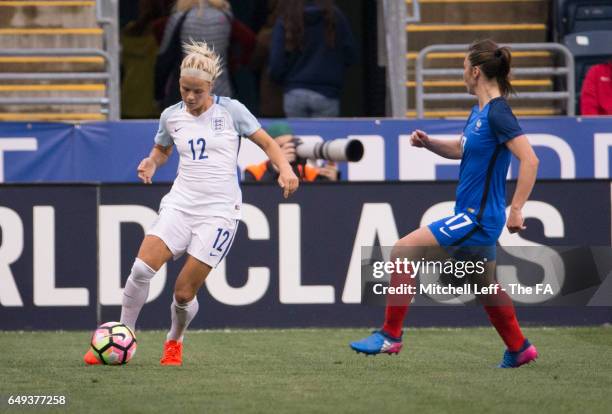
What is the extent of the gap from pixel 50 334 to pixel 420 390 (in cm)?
482

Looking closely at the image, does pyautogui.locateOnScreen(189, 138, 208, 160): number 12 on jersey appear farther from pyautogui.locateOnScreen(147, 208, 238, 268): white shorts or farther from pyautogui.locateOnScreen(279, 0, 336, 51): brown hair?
pyautogui.locateOnScreen(279, 0, 336, 51): brown hair

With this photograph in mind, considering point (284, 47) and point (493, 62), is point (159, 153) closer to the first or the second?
point (493, 62)

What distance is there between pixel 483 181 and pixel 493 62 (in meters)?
0.70

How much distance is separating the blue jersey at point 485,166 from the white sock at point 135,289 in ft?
6.52

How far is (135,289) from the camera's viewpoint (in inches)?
337

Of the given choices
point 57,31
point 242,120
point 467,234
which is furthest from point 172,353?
point 57,31

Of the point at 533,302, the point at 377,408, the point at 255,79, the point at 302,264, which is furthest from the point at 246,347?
the point at 255,79

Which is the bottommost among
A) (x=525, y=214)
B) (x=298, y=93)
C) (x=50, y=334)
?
(x=50, y=334)

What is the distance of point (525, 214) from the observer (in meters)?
11.8

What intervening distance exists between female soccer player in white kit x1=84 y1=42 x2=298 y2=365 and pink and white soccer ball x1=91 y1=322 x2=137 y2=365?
0.13 meters

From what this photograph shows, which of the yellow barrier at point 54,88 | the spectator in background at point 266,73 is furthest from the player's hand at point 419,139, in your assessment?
the yellow barrier at point 54,88

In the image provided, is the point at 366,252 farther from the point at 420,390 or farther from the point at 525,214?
the point at 420,390

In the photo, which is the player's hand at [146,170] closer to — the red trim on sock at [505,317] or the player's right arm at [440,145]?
the player's right arm at [440,145]

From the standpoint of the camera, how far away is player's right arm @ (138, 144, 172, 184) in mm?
8633
